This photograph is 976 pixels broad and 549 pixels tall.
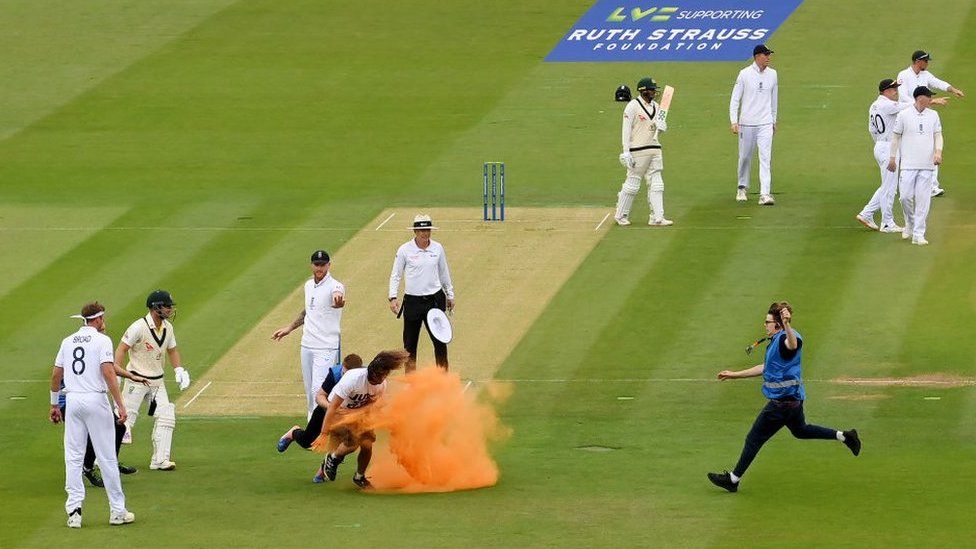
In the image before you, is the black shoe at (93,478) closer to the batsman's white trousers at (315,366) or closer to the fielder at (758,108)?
the batsman's white trousers at (315,366)

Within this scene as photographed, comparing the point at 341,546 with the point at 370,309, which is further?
the point at 370,309

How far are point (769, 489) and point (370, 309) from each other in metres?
8.74

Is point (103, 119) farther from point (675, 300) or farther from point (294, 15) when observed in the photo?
point (675, 300)

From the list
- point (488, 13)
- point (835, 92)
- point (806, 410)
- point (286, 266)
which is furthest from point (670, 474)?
point (488, 13)

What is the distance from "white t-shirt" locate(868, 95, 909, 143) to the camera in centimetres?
2766

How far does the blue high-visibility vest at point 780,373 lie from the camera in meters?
17.3

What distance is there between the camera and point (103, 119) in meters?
36.6

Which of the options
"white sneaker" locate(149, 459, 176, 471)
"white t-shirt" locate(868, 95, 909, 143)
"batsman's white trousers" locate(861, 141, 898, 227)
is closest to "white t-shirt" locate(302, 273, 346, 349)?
"white sneaker" locate(149, 459, 176, 471)

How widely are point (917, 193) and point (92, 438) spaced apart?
552 inches

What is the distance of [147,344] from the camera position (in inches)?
757

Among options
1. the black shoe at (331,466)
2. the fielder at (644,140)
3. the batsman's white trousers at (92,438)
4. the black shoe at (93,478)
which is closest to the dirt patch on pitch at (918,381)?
the black shoe at (331,466)

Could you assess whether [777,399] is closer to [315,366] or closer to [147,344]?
[315,366]

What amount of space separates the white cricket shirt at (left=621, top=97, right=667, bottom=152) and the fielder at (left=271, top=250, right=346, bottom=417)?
366 inches

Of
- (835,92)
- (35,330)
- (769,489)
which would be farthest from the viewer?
(835,92)
